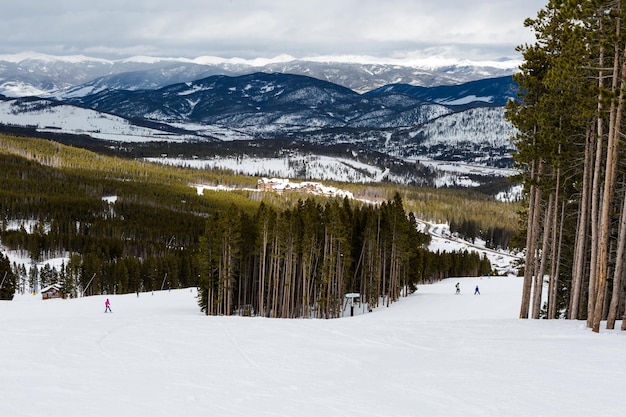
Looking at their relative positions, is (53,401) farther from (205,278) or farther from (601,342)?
(205,278)

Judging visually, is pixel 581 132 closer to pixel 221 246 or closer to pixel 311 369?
pixel 311 369

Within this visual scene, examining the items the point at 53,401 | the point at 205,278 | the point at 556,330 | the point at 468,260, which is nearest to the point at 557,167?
the point at 556,330

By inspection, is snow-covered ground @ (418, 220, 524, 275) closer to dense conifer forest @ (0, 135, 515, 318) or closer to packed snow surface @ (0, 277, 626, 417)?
dense conifer forest @ (0, 135, 515, 318)

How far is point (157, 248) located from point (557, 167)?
11354 centimetres

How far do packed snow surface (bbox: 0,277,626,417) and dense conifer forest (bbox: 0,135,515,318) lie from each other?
23390 millimetres

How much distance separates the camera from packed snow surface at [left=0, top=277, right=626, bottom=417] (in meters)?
10.1

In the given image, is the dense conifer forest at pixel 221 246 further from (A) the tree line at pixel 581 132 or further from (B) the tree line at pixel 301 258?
(A) the tree line at pixel 581 132

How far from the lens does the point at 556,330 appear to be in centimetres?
1870

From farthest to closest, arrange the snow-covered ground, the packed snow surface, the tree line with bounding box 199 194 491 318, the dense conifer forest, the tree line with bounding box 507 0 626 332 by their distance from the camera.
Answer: the snow-covered ground → the dense conifer forest → the tree line with bounding box 199 194 491 318 → the tree line with bounding box 507 0 626 332 → the packed snow surface

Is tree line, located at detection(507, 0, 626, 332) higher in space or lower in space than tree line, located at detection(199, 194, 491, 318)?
higher

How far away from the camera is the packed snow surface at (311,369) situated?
33.2ft

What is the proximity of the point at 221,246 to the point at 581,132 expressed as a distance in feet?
97.7

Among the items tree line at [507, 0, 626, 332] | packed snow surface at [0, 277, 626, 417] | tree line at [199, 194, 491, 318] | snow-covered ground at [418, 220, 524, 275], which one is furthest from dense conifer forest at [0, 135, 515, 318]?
packed snow surface at [0, 277, 626, 417]

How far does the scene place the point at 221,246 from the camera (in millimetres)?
43562
